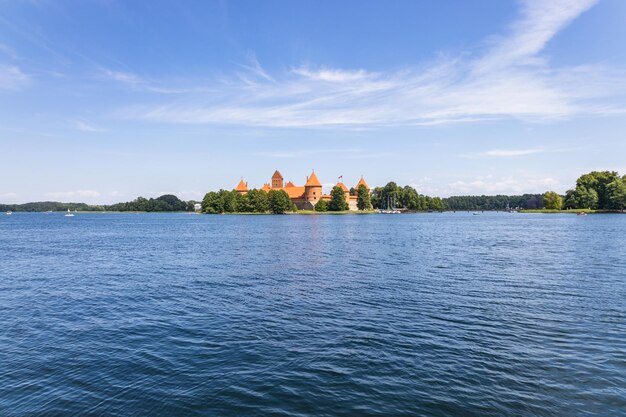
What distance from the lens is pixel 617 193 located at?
179500 millimetres

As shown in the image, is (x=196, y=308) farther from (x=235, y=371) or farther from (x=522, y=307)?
(x=522, y=307)

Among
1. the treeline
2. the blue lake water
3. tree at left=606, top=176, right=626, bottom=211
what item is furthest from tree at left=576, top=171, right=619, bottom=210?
the blue lake water

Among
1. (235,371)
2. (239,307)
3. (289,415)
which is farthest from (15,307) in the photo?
(289,415)

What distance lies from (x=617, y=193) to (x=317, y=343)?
210564 millimetres

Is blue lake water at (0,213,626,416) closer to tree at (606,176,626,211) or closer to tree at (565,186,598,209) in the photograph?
tree at (606,176,626,211)

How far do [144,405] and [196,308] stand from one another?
11884mm

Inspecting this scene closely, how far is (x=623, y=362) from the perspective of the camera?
15805mm

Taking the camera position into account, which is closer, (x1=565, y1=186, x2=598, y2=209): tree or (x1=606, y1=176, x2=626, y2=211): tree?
(x1=606, y1=176, x2=626, y2=211): tree

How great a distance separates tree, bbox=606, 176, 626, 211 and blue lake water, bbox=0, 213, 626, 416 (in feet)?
582

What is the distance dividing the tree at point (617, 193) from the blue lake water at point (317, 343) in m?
178

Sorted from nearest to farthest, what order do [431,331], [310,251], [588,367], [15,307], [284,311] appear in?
1. [588,367]
2. [431,331]
3. [284,311]
4. [15,307]
5. [310,251]

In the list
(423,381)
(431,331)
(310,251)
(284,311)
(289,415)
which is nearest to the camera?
(289,415)

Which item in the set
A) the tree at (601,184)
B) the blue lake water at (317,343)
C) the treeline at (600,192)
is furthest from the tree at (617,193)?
the blue lake water at (317,343)

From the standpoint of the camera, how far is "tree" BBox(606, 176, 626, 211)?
585 ft
